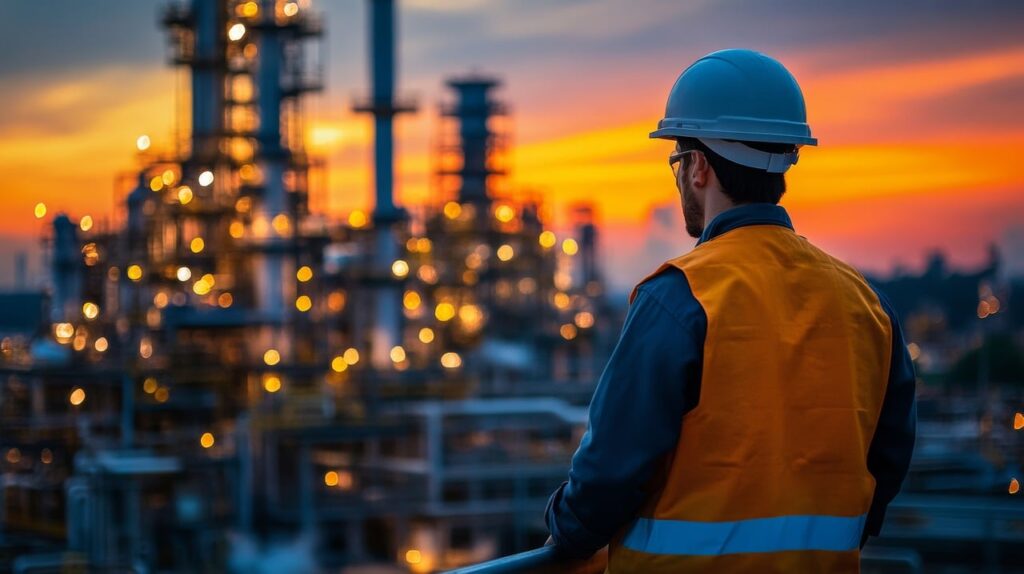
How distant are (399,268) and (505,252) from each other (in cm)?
882

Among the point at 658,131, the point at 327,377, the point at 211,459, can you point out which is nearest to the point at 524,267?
the point at 327,377

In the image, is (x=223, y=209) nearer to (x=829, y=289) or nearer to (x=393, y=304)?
(x=393, y=304)

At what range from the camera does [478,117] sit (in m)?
38.4

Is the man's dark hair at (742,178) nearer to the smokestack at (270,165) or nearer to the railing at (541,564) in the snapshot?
→ the railing at (541,564)

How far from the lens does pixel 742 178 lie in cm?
210

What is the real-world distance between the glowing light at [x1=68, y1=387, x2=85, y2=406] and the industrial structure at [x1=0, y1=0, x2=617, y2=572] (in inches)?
2.0

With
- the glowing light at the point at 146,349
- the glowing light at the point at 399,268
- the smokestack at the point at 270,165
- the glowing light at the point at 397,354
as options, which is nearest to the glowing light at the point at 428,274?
the glowing light at the point at 399,268

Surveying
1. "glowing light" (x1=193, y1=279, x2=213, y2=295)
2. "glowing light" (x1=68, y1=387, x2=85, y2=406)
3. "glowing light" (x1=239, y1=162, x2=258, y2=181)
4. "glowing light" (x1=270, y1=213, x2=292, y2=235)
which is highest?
"glowing light" (x1=239, y1=162, x2=258, y2=181)

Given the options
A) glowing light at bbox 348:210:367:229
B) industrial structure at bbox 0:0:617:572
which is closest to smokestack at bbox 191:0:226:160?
industrial structure at bbox 0:0:617:572

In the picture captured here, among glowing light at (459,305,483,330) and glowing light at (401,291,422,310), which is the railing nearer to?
glowing light at (401,291,422,310)

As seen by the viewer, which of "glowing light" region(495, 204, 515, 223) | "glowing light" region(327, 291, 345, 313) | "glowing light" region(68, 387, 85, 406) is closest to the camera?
"glowing light" region(68, 387, 85, 406)

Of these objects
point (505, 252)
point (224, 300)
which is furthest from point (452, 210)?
point (224, 300)

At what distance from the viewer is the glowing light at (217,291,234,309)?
88.0 ft

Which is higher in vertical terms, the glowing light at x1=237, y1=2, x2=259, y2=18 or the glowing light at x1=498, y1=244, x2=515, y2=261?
the glowing light at x1=237, y1=2, x2=259, y2=18
